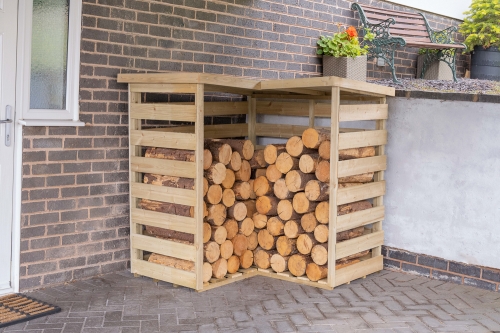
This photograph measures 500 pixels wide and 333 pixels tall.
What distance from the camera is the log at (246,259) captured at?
6.39 metres

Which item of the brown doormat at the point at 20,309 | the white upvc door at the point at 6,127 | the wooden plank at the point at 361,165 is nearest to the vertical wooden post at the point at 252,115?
the wooden plank at the point at 361,165

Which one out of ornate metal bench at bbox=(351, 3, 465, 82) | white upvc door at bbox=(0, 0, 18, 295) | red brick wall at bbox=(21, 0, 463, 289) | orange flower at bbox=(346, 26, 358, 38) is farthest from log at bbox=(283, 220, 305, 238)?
ornate metal bench at bbox=(351, 3, 465, 82)

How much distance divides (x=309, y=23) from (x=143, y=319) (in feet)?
14.2

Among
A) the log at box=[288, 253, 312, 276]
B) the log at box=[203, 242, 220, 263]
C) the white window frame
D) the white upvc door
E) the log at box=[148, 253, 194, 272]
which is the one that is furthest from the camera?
the log at box=[288, 253, 312, 276]

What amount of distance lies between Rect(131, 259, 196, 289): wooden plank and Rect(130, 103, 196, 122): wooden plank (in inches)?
49.4

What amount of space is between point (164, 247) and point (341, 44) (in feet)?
11.7

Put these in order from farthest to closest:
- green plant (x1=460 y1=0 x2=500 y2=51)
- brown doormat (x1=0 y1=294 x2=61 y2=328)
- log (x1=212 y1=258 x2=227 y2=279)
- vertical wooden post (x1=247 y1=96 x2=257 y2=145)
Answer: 1. green plant (x1=460 y1=0 x2=500 y2=51)
2. vertical wooden post (x1=247 y1=96 x2=257 y2=145)
3. log (x1=212 y1=258 x2=227 y2=279)
4. brown doormat (x1=0 y1=294 x2=61 y2=328)

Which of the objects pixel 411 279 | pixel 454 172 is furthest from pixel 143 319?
pixel 454 172

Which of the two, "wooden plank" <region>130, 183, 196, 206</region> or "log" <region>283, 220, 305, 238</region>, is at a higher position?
"wooden plank" <region>130, 183, 196, 206</region>

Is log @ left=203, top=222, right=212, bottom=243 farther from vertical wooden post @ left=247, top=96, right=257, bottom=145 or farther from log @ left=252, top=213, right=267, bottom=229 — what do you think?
vertical wooden post @ left=247, top=96, right=257, bottom=145

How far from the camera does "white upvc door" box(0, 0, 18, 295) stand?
5371 mm

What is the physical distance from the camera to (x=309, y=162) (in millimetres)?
6055

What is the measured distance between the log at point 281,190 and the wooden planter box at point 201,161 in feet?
1.59

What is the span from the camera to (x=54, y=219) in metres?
5.77
